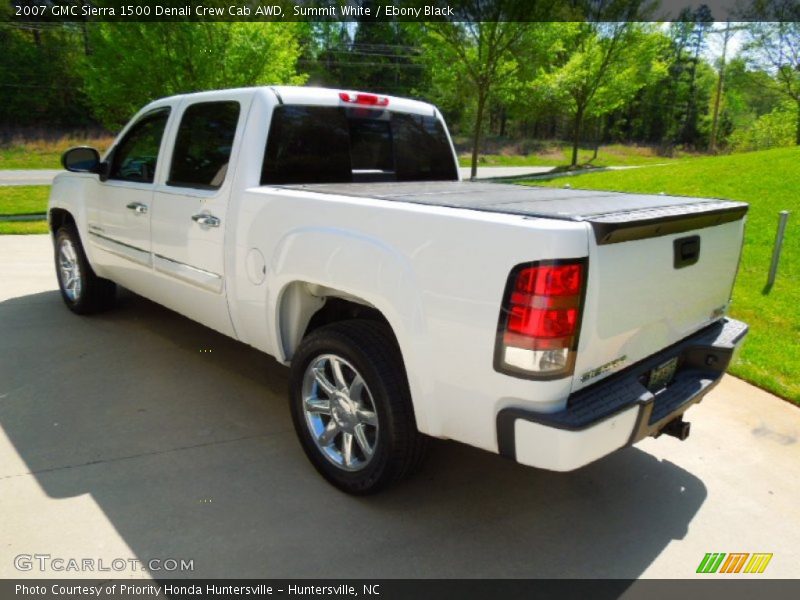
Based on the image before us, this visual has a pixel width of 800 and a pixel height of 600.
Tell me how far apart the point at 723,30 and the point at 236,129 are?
3920 cm

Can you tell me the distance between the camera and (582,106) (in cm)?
2984

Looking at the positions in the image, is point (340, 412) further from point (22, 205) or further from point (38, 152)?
point (38, 152)

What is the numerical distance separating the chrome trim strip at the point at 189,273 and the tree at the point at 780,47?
117ft

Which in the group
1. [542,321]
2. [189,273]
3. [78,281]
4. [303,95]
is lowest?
[78,281]

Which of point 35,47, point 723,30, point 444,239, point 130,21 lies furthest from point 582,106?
point 35,47

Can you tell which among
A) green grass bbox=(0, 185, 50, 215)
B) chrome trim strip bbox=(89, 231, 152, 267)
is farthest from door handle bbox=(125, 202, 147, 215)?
green grass bbox=(0, 185, 50, 215)

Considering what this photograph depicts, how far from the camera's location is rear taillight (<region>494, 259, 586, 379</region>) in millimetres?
2049

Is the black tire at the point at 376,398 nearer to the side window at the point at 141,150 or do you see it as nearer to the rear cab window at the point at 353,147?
the rear cab window at the point at 353,147

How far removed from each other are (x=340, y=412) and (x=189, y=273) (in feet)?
4.92

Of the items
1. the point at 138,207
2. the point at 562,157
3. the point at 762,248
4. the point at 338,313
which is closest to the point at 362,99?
the point at 338,313

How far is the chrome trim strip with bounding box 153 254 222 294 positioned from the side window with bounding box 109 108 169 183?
2.02 feet

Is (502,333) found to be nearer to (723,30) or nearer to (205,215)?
(205,215)

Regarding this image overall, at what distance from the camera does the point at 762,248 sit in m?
8.16

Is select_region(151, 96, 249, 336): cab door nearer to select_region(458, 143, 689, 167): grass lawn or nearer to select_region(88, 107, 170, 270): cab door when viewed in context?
select_region(88, 107, 170, 270): cab door
